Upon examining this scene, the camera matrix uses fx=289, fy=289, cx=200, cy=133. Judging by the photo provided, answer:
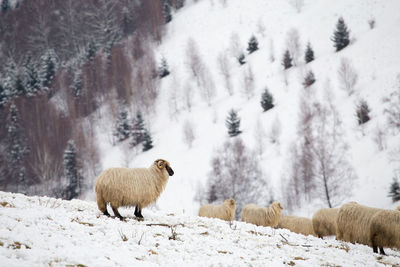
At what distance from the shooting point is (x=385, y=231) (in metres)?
7.49

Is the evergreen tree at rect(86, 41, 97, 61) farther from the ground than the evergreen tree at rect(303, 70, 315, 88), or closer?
farther from the ground

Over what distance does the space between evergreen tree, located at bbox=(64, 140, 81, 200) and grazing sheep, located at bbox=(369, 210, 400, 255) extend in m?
42.2

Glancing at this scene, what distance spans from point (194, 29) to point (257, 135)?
141ft

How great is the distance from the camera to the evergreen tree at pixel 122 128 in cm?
5252

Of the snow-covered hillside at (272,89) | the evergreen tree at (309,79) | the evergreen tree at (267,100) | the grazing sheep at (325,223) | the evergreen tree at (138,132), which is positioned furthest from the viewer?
the evergreen tree at (138,132)

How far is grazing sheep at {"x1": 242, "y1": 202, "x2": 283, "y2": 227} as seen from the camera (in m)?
14.3

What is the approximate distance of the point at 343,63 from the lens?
3919 cm

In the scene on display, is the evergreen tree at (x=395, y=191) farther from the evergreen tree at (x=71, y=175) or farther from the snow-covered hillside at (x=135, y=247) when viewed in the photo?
the evergreen tree at (x=71, y=175)

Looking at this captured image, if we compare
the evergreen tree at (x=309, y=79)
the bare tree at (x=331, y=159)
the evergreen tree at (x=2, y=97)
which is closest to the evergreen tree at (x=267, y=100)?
the evergreen tree at (x=309, y=79)

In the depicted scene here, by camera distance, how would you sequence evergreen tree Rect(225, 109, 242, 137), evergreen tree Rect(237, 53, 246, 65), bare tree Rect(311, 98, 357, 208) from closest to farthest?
bare tree Rect(311, 98, 357, 208) → evergreen tree Rect(225, 109, 242, 137) → evergreen tree Rect(237, 53, 246, 65)

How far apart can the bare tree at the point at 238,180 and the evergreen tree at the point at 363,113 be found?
12608 millimetres

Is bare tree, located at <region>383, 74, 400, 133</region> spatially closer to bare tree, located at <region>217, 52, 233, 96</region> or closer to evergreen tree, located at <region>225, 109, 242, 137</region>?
evergreen tree, located at <region>225, 109, 242, 137</region>

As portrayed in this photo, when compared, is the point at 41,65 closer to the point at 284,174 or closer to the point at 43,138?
the point at 43,138

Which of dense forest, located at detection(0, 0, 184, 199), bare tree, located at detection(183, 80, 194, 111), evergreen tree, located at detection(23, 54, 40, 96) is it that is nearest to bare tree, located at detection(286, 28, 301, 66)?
bare tree, located at detection(183, 80, 194, 111)
